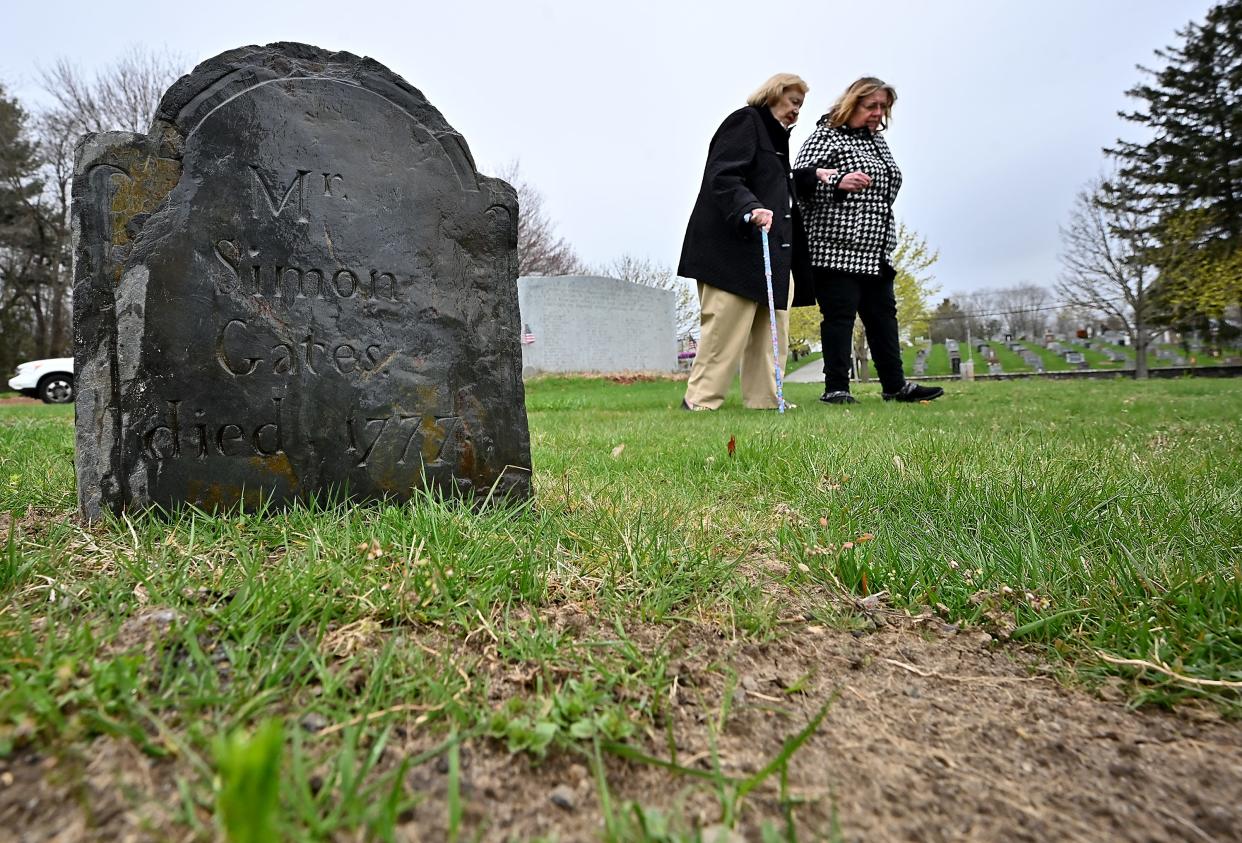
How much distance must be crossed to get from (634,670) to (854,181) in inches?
214

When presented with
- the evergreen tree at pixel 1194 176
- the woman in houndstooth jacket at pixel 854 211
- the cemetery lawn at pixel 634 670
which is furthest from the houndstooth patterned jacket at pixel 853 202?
the evergreen tree at pixel 1194 176

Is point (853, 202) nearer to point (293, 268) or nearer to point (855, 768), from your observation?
point (293, 268)

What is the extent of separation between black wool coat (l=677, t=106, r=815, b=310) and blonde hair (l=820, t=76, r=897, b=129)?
0.62m

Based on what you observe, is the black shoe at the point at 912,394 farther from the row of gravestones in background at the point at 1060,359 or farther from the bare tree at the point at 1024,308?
the bare tree at the point at 1024,308

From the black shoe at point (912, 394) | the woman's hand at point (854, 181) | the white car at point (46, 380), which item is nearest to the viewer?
the woman's hand at point (854, 181)

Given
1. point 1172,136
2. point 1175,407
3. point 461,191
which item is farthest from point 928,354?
point 461,191

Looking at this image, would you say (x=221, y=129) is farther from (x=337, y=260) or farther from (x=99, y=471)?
(x=99, y=471)

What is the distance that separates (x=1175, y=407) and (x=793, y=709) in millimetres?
5874

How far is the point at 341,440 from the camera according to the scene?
210 centimetres

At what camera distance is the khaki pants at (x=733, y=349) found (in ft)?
18.9

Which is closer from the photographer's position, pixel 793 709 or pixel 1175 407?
pixel 793 709

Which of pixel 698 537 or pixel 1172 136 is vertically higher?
pixel 1172 136

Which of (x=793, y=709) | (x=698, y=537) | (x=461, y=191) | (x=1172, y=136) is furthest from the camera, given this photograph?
(x=1172, y=136)

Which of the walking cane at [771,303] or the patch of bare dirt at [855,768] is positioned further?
the walking cane at [771,303]
